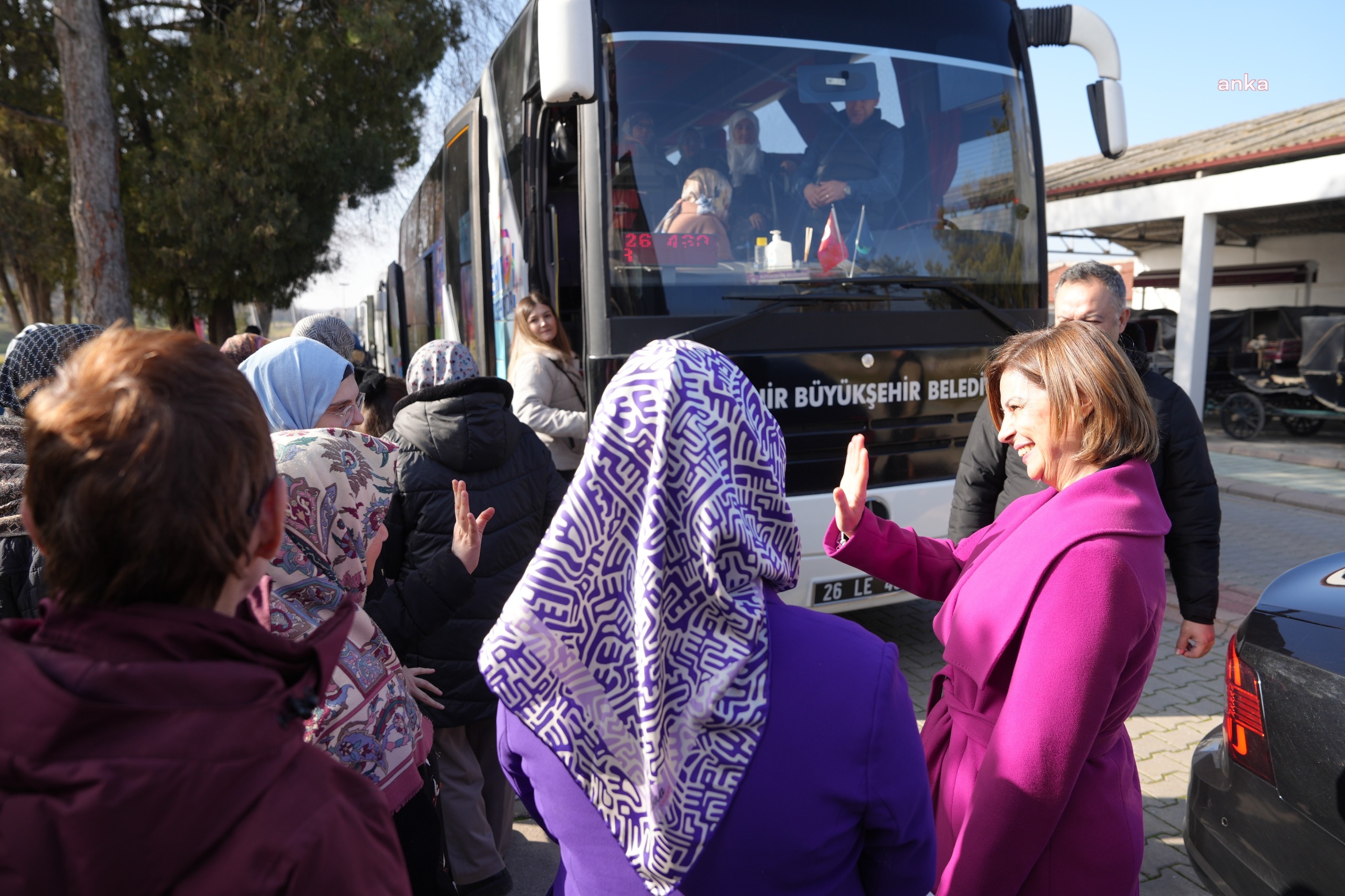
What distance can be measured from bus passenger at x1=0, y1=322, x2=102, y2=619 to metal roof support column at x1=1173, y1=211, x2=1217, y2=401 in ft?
45.4

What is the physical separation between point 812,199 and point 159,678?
397 cm

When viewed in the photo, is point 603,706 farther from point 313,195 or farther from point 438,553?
point 313,195

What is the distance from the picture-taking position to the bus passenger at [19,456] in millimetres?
1981

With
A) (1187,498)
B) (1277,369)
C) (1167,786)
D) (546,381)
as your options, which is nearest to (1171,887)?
(1167,786)

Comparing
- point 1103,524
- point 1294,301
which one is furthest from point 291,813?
point 1294,301

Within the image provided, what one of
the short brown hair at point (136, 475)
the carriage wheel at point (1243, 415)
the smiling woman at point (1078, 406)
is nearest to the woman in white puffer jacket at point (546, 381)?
the smiling woman at point (1078, 406)

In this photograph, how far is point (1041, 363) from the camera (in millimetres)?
1867

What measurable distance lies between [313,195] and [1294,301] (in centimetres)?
1926

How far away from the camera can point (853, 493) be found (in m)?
2.14

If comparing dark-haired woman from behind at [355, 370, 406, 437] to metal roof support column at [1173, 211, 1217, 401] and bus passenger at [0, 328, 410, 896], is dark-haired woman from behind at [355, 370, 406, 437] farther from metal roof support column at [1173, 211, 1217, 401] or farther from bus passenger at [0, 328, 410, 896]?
metal roof support column at [1173, 211, 1217, 401]

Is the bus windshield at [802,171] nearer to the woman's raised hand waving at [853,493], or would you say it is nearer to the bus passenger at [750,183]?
the bus passenger at [750,183]

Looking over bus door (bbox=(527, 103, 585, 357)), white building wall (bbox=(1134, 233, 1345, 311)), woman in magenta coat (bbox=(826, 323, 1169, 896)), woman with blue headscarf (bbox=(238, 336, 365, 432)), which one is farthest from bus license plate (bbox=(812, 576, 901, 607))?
white building wall (bbox=(1134, 233, 1345, 311))

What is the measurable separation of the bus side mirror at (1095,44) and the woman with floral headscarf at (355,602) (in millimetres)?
4483

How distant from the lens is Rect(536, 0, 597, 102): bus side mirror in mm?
3496
